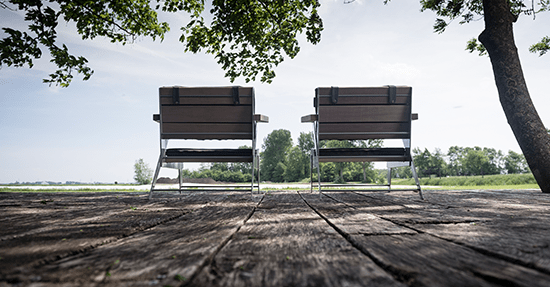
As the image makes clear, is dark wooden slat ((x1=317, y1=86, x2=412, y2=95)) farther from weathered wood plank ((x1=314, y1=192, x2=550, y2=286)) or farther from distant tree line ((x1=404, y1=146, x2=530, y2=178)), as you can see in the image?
distant tree line ((x1=404, y1=146, x2=530, y2=178))

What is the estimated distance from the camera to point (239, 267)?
37.8 inches

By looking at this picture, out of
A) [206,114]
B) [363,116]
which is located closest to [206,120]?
[206,114]

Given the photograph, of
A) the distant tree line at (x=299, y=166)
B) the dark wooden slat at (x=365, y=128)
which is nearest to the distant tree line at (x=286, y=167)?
the distant tree line at (x=299, y=166)

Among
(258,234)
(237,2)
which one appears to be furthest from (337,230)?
(237,2)

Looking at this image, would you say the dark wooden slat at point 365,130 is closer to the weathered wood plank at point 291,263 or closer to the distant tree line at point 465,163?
the weathered wood plank at point 291,263

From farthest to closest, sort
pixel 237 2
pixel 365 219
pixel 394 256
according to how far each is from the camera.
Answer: pixel 237 2 < pixel 365 219 < pixel 394 256

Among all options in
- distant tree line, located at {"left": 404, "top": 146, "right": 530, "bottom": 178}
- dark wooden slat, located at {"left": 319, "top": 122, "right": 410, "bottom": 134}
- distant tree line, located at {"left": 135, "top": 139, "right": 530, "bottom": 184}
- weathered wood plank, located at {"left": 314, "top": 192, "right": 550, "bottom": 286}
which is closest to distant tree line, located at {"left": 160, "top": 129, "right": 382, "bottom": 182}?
distant tree line, located at {"left": 135, "top": 139, "right": 530, "bottom": 184}

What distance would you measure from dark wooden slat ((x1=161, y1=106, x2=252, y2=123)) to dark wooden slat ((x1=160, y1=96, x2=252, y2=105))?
61 mm

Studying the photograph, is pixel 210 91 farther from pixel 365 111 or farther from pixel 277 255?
pixel 277 255

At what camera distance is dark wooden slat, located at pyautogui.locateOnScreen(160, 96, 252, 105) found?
14.3ft

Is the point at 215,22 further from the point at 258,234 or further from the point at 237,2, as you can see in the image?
the point at 258,234

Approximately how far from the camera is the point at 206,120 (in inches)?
175

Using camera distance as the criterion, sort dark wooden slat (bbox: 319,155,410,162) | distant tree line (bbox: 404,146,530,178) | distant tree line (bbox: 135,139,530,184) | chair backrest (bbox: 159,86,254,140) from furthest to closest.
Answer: distant tree line (bbox: 404,146,530,178) → distant tree line (bbox: 135,139,530,184) → chair backrest (bbox: 159,86,254,140) → dark wooden slat (bbox: 319,155,410,162)

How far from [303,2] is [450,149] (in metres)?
71.0
